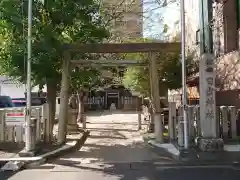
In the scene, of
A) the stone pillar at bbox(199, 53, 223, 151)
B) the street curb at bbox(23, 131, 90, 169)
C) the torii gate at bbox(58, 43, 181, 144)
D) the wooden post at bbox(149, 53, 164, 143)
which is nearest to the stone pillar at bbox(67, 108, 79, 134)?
the street curb at bbox(23, 131, 90, 169)

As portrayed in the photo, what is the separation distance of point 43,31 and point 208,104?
5873 mm

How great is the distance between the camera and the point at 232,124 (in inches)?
644

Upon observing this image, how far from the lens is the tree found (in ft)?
48.6

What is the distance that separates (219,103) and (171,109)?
528 cm

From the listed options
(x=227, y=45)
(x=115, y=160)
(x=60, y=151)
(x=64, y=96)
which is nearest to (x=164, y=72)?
(x=227, y=45)

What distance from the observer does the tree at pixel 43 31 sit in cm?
1480

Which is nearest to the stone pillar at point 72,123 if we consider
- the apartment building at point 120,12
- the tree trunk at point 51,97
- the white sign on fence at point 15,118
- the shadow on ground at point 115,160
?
the tree trunk at point 51,97

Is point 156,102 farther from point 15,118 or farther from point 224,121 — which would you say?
point 15,118

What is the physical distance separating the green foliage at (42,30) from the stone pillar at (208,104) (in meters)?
4.87

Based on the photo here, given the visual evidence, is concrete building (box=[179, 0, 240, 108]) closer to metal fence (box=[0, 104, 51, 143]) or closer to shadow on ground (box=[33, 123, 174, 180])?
shadow on ground (box=[33, 123, 174, 180])

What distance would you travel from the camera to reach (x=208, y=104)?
1329cm

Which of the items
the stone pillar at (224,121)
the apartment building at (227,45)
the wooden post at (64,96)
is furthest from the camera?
the apartment building at (227,45)

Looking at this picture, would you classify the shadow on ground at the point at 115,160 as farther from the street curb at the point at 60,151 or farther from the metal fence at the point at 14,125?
the metal fence at the point at 14,125

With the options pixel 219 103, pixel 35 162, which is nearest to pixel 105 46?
pixel 35 162
